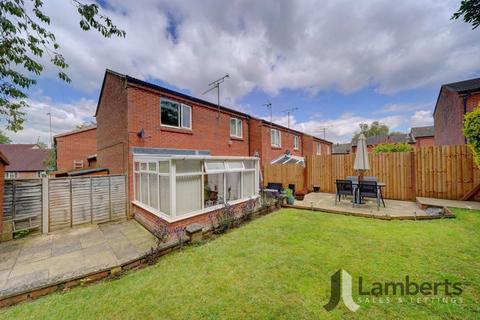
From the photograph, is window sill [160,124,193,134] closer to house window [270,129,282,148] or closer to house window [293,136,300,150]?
house window [270,129,282,148]

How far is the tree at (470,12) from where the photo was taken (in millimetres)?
4480

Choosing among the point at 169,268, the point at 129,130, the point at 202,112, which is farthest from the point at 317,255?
the point at 202,112

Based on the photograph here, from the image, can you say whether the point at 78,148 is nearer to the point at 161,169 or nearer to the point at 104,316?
the point at 161,169

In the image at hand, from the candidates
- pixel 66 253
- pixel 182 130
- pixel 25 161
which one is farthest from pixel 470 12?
pixel 25 161

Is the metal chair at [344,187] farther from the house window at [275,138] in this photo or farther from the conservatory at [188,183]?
the house window at [275,138]

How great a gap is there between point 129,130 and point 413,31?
529 inches

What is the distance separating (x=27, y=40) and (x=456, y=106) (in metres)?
23.2

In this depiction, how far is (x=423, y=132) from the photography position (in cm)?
3541

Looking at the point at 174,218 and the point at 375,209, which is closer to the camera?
the point at 174,218

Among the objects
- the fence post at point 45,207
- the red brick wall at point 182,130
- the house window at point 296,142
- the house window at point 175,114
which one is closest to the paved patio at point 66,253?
the fence post at point 45,207

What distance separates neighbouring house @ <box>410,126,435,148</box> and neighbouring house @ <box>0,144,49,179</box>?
64612 mm

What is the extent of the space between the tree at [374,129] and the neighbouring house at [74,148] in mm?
64389

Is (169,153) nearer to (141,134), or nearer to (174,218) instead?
(141,134)

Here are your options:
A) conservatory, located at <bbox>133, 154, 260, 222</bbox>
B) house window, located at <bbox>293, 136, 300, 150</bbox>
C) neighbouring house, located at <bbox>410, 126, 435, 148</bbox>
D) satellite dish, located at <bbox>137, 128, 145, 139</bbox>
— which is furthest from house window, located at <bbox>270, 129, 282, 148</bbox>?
→ neighbouring house, located at <bbox>410, 126, 435, 148</bbox>
